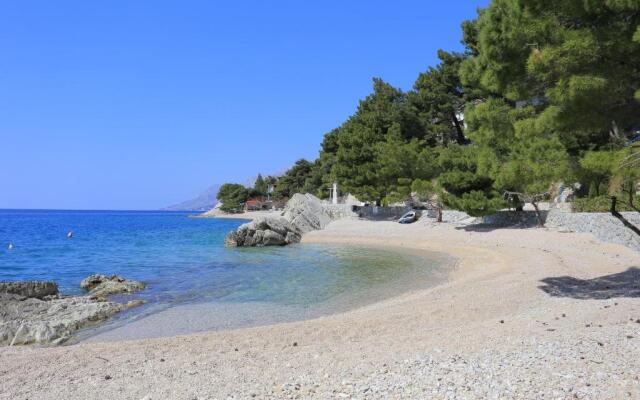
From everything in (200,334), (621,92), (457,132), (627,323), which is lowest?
(200,334)

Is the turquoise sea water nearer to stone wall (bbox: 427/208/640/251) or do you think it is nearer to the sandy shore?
the sandy shore

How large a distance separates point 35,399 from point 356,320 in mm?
6474

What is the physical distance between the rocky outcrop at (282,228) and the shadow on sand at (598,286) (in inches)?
1041

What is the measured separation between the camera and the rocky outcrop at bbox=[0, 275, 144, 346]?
10297 millimetres

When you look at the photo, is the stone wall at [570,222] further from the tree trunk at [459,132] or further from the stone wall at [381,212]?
the tree trunk at [459,132]

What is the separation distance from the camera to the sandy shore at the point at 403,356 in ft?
18.0

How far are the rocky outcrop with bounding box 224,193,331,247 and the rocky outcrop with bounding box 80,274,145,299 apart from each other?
19.4 metres

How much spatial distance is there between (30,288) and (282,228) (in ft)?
88.6

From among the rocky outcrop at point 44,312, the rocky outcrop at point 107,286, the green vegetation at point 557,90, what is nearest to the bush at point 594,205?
the green vegetation at point 557,90

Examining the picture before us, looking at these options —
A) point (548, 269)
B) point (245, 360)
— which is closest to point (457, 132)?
point (548, 269)

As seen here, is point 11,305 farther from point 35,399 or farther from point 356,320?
point 356,320

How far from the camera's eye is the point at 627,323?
812cm

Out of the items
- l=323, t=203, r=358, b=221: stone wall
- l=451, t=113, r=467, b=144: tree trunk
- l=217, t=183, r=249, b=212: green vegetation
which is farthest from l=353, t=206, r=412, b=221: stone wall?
l=217, t=183, r=249, b=212: green vegetation

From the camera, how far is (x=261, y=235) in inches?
1513
